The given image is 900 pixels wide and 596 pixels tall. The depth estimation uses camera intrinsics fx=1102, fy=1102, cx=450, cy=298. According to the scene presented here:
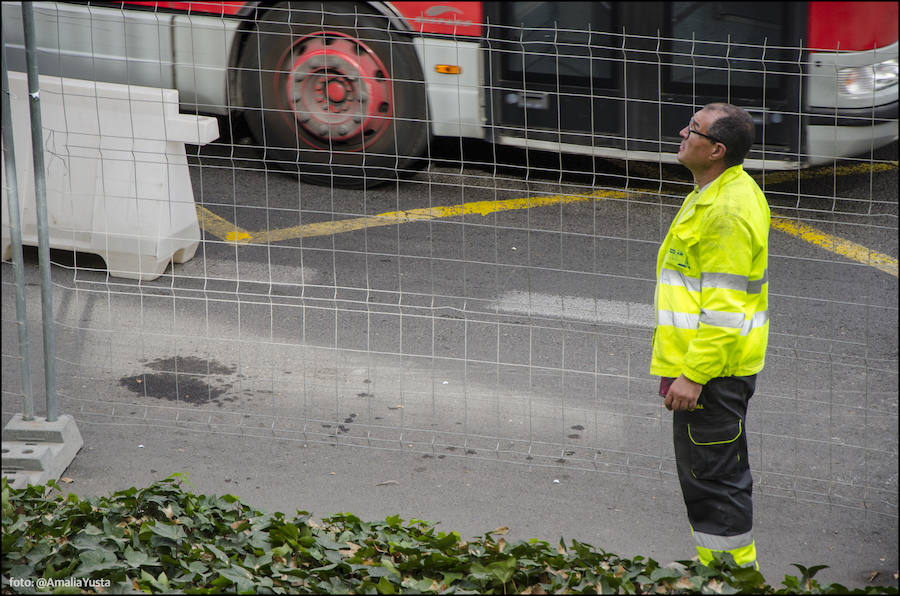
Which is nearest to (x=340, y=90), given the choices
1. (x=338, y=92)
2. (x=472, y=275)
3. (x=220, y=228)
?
(x=338, y=92)

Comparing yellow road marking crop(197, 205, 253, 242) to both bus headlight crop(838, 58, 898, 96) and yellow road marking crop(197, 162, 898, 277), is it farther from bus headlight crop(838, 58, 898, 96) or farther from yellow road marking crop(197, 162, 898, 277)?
bus headlight crop(838, 58, 898, 96)

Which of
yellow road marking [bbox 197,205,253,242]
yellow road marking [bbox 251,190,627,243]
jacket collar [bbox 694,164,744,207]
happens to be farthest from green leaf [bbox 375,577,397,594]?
yellow road marking [bbox 197,205,253,242]

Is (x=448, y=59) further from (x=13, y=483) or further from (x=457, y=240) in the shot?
(x=13, y=483)

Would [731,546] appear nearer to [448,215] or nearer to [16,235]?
[16,235]

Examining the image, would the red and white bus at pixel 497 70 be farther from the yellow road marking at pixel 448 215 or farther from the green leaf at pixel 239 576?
the green leaf at pixel 239 576

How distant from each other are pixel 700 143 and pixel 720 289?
493mm

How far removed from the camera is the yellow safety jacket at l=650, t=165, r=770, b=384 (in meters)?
3.55

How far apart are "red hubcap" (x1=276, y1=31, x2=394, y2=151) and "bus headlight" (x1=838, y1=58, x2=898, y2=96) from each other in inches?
120

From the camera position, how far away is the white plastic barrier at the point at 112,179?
6.70 metres

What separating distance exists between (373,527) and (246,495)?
86 cm

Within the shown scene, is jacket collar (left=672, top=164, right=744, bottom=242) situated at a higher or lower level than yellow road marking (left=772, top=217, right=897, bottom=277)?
higher

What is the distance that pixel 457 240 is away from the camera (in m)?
7.70

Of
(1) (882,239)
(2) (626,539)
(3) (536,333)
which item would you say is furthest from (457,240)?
(2) (626,539)

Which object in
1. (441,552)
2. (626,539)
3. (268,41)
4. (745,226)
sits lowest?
(626,539)
